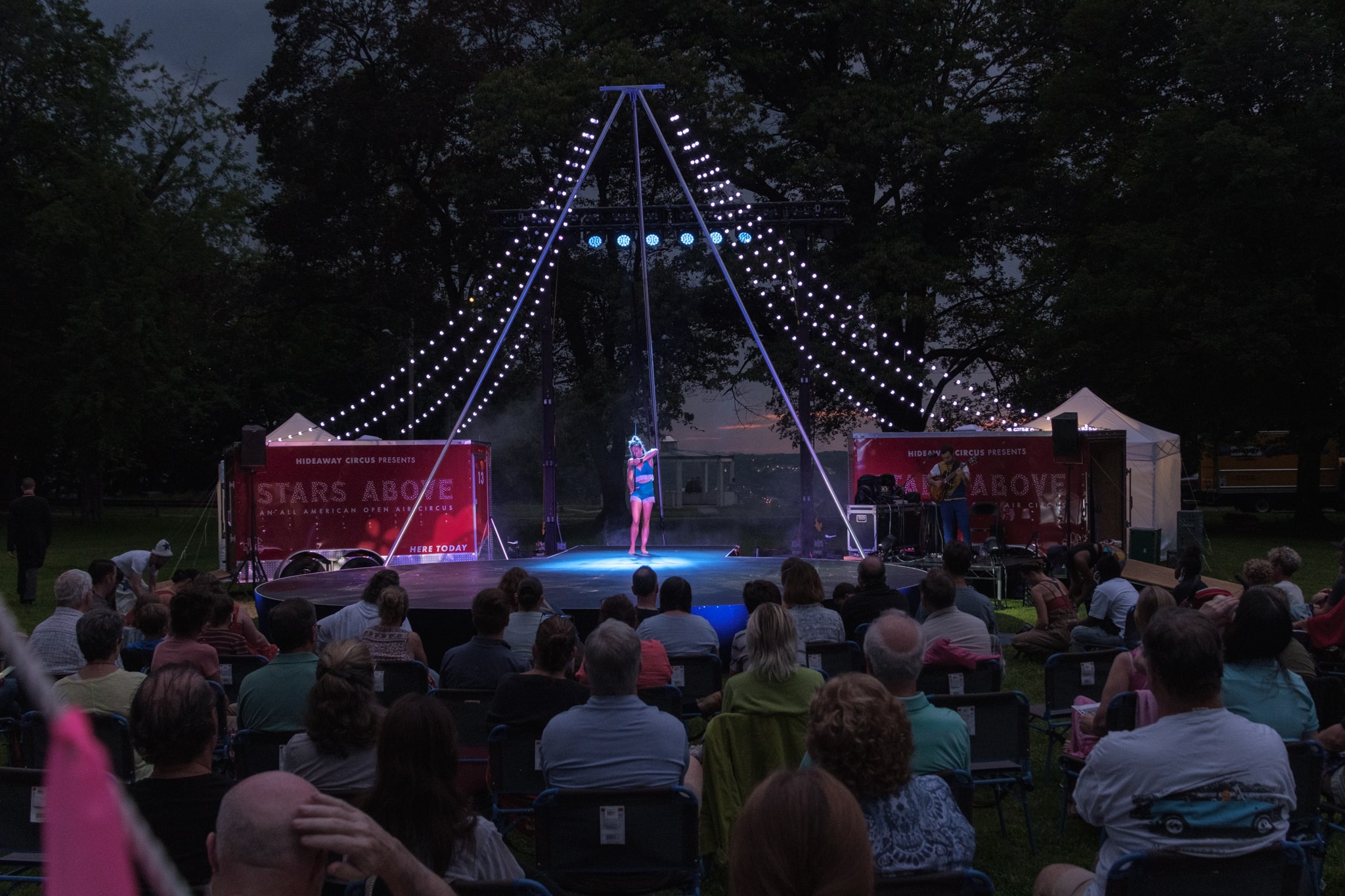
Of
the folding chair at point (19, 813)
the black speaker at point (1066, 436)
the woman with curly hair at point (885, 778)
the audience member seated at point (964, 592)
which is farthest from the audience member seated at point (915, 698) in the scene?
the black speaker at point (1066, 436)

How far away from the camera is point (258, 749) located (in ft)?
13.8

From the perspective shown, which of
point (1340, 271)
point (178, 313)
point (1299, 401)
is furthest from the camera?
point (178, 313)

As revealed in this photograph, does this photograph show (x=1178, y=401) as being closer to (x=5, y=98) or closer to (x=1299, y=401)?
(x=1299, y=401)

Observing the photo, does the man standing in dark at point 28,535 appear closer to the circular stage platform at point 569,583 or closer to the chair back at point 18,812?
the circular stage platform at point 569,583

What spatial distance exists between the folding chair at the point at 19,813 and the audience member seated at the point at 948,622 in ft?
12.9

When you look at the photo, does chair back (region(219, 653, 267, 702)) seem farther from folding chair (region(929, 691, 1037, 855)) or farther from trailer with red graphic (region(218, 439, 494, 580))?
trailer with red graphic (region(218, 439, 494, 580))

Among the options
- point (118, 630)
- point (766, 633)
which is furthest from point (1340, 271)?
point (118, 630)

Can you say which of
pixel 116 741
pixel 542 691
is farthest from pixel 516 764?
pixel 116 741

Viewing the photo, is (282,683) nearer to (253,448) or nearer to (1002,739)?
(1002,739)

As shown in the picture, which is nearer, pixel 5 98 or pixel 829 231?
pixel 829 231

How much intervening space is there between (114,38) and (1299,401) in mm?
30965

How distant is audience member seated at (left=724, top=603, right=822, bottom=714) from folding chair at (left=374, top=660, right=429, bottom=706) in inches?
74.5

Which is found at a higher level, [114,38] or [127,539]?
[114,38]

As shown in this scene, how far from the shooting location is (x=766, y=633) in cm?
419
